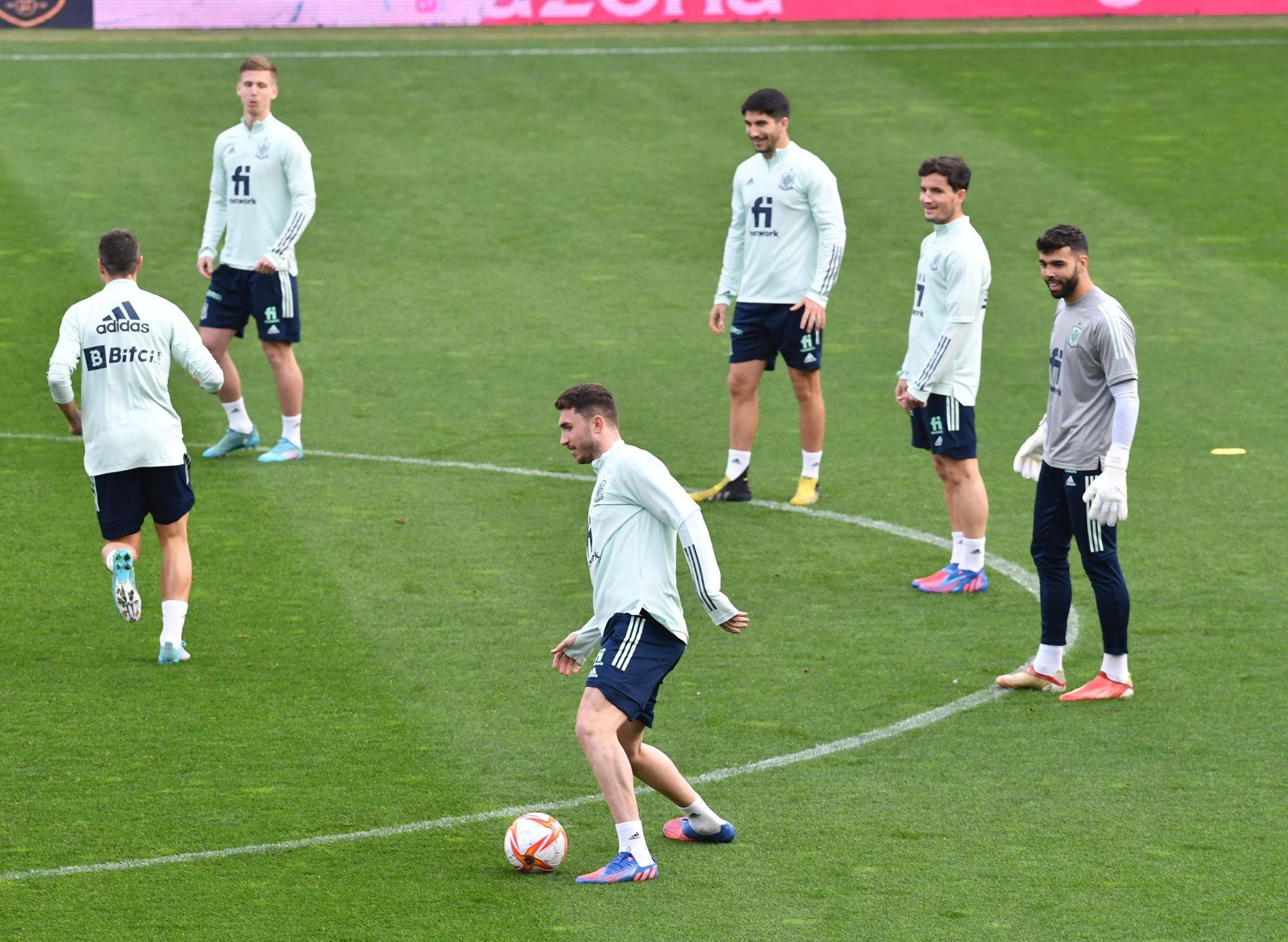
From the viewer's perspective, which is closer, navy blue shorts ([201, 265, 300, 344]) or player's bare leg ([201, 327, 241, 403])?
navy blue shorts ([201, 265, 300, 344])

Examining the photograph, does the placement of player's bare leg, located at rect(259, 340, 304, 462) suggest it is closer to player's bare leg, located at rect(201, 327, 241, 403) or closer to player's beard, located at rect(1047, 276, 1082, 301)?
player's bare leg, located at rect(201, 327, 241, 403)

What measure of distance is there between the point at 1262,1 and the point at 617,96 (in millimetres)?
10178

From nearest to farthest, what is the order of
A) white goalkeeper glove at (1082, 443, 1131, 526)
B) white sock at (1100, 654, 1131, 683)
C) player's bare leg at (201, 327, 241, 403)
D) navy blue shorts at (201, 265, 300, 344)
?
white goalkeeper glove at (1082, 443, 1131, 526) < white sock at (1100, 654, 1131, 683) < navy blue shorts at (201, 265, 300, 344) < player's bare leg at (201, 327, 241, 403)

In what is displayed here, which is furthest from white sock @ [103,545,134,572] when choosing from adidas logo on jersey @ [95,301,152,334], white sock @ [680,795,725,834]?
white sock @ [680,795,725,834]

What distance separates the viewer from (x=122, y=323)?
9.59 m

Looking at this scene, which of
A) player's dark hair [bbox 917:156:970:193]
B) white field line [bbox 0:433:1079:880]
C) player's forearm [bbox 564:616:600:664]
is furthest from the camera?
player's dark hair [bbox 917:156:970:193]

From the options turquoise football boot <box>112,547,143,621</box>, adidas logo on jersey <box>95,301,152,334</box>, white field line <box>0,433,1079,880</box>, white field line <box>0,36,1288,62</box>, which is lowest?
white field line <box>0,433,1079,880</box>

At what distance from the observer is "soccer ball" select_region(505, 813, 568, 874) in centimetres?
739

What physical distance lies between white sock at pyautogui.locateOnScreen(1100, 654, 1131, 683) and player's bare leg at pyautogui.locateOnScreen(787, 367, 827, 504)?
3.80 meters

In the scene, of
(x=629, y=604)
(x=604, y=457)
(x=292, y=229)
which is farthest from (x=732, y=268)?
(x=629, y=604)

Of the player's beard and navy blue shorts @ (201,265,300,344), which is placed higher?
the player's beard

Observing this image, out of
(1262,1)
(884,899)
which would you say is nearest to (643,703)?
(884,899)

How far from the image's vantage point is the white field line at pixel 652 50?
81.7ft

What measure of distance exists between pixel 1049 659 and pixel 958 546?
68.6 inches
